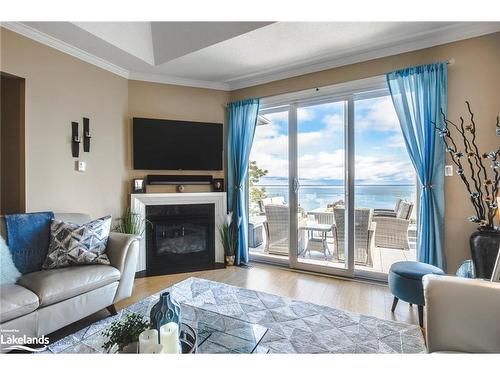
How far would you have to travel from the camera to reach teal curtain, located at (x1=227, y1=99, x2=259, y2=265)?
364 cm

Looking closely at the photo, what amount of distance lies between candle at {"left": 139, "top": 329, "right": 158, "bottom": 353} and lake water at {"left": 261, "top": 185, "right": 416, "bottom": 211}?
2.63 meters

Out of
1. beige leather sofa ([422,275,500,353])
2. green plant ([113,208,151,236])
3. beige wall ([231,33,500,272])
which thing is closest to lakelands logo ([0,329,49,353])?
green plant ([113,208,151,236])

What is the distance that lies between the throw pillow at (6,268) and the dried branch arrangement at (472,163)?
3714mm

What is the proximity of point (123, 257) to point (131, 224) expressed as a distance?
974 mm

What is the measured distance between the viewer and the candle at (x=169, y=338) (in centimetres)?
116

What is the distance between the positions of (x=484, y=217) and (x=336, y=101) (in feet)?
6.29

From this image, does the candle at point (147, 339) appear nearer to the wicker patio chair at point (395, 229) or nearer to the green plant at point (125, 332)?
the green plant at point (125, 332)

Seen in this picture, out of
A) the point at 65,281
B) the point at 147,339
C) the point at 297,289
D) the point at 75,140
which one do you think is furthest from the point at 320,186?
the point at 75,140

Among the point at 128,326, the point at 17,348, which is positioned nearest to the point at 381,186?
the point at 128,326

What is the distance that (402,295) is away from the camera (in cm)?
211

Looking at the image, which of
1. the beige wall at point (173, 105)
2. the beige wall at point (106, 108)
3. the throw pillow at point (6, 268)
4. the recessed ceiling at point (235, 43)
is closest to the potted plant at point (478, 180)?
the beige wall at point (106, 108)

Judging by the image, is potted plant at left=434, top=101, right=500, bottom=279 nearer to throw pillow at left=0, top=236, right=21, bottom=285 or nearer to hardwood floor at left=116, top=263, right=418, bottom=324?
hardwood floor at left=116, top=263, right=418, bottom=324

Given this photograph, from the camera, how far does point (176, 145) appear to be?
3557 mm
